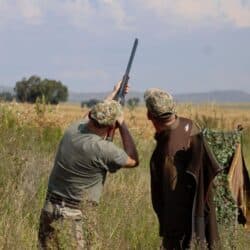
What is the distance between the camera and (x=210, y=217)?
671cm

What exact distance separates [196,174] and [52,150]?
6824 mm

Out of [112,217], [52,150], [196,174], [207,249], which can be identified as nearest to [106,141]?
[196,174]

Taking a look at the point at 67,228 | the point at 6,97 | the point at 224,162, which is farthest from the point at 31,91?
the point at 67,228

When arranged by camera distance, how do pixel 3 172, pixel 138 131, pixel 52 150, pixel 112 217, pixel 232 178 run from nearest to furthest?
pixel 232 178 < pixel 112 217 < pixel 3 172 < pixel 52 150 < pixel 138 131

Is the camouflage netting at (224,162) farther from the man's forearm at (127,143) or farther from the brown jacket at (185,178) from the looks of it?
the brown jacket at (185,178)

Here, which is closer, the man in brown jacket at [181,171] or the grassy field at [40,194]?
the man in brown jacket at [181,171]

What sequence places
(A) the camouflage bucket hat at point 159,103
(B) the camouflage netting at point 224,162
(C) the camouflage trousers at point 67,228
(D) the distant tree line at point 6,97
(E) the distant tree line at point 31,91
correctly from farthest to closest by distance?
(E) the distant tree line at point 31,91 < (D) the distant tree line at point 6,97 < (B) the camouflage netting at point 224,162 < (A) the camouflage bucket hat at point 159,103 < (C) the camouflage trousers at point 67,228

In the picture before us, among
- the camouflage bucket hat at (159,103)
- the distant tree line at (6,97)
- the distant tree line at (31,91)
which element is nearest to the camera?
the camouflage bucket hat at (159,103)

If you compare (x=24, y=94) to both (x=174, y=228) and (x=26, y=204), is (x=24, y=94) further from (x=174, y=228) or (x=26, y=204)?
(x=174, y=228)

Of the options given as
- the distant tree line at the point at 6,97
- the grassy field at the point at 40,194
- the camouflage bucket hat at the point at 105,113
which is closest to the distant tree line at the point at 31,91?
the distant tree line at the point at 6,97

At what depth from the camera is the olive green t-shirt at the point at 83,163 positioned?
668 centimetres

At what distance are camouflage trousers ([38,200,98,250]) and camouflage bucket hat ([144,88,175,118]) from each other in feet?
3.23

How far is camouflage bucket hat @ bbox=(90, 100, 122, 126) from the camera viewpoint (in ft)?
21.5

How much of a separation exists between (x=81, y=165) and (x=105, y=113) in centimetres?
53
